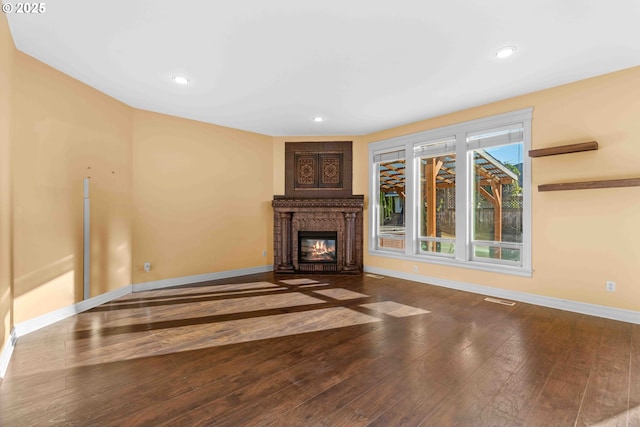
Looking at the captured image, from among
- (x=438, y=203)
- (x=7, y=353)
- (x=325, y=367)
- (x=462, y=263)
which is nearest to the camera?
(x=325, y=367)

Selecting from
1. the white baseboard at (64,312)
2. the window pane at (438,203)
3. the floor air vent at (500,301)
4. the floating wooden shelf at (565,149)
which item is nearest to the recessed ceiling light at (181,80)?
the white baseboard at (64,312)

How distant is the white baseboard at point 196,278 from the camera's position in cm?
450

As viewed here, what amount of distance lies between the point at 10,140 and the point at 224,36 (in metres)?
2.14

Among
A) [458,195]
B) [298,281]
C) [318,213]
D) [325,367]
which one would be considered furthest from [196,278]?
[458,195]

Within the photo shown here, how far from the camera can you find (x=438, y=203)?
16.4 feet

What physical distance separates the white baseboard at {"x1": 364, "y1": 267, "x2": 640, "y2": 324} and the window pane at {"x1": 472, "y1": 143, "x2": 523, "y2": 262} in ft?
1.59

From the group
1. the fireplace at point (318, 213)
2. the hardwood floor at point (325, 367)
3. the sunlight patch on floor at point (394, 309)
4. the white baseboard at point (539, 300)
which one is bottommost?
the hardwood floor at point (325, 367)

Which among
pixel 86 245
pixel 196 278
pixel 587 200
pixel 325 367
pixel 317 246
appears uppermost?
pixel 587 200

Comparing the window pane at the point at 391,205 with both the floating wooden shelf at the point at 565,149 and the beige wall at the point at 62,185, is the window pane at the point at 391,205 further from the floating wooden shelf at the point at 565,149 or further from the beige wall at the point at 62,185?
the beige wall at the point at 62,185

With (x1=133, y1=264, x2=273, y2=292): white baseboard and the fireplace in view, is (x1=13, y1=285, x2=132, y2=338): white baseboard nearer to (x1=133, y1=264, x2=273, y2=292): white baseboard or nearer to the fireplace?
(x1=133, y1=264, x2=273, y2=292): white baseboard

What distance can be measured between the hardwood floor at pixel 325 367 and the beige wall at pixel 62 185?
48cm

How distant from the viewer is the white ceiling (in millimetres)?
2312

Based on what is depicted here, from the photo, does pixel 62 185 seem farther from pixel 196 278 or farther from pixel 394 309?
pixel 394 309

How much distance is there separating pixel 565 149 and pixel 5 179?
18.2ft
